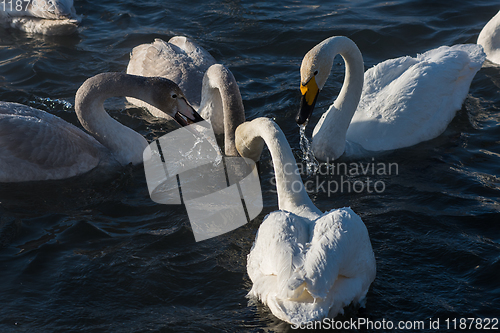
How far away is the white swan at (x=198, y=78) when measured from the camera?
21.3ft

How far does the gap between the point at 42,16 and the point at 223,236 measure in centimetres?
646

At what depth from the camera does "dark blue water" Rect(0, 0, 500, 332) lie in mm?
4418

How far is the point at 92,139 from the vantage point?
6648 millimetres

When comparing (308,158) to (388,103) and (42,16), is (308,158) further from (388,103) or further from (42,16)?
(42,16)

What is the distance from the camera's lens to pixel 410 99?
6637 mm

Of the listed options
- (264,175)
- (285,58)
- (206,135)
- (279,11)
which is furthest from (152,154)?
(279,11)

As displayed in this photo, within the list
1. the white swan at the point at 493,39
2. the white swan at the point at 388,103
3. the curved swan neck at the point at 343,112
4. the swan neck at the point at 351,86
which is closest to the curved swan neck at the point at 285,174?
the white swan at the point at 388,103

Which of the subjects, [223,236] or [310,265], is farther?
[223,236]

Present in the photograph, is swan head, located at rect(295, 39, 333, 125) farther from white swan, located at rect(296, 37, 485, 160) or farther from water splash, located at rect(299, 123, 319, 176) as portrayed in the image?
water splash, located at rect(299, 123, 319, 176)

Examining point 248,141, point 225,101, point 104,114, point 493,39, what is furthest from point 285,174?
point 493,39

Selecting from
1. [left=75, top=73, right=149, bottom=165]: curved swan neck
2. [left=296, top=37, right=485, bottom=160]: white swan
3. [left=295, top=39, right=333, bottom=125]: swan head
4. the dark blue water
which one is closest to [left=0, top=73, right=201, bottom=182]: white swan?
[left=75, top=73, right=149, bottom=165]: curved swan neck

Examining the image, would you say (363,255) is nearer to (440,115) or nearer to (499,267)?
(499,267)

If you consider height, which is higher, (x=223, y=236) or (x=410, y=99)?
(x=410, y=99)

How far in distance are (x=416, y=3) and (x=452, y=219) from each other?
692 centimetres
